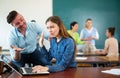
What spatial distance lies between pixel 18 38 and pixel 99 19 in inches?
208

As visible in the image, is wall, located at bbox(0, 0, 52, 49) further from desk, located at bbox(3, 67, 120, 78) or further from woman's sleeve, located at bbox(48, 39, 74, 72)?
desk, located at bbox(3, 67, 120, 78)

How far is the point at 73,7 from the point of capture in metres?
8.16

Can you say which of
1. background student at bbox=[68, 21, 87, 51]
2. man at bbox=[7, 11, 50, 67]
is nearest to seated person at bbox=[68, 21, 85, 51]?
background student at bbox=[68, 21, 87, 51]

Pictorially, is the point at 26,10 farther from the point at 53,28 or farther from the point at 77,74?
the point at 77,74

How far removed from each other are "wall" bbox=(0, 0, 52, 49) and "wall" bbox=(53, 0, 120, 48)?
32 centimetres

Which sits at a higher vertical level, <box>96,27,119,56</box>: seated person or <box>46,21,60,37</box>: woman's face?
<box>46,21,60,37</box>: woman's face

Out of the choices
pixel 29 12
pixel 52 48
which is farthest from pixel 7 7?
pixel 52 48

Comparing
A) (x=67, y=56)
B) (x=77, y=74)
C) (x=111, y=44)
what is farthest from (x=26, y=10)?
(x=77, y=74)

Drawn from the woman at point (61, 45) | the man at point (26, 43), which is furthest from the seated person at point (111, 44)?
the woman at point (61, 45)

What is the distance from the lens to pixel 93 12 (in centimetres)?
819

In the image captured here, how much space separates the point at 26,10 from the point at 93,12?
84.8 inches

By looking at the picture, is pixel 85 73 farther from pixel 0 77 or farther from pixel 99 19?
pixel 99 19

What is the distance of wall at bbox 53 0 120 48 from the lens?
8.12m

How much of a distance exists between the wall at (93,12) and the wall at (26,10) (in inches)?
12.7
